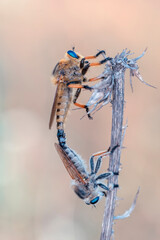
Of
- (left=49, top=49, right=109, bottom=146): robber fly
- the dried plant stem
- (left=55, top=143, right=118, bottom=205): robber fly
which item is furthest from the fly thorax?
the dried plant stem

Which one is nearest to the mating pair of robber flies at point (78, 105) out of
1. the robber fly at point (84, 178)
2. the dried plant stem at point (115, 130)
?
the robber fly at point (84, 178)

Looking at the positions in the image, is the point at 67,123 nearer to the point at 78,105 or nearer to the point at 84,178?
the point at 78,105

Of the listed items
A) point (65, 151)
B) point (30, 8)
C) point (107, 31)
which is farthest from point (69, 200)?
point (30, 8)

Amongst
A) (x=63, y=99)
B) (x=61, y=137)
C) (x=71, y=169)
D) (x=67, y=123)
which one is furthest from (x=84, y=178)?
(x=67, y=123)

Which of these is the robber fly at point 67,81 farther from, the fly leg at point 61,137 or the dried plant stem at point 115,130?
the dried plant stem at point 115,130

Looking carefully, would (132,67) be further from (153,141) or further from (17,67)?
(17,67)

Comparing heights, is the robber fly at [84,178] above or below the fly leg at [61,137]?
below
